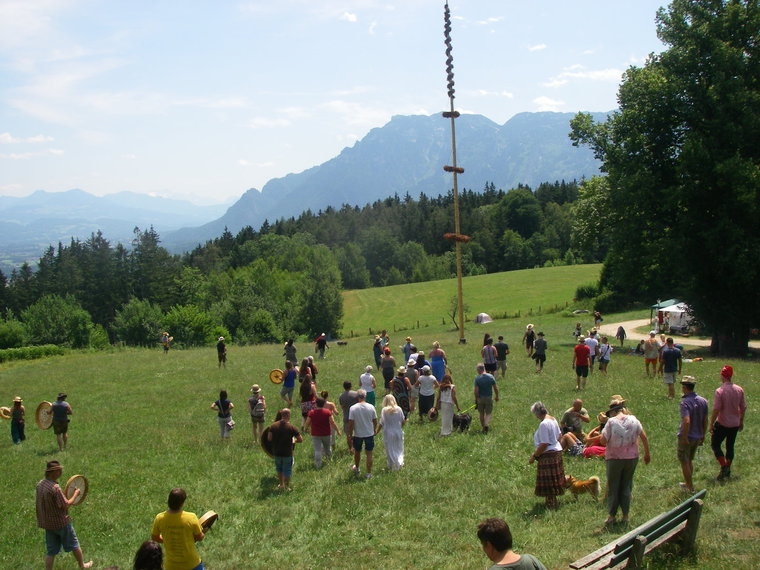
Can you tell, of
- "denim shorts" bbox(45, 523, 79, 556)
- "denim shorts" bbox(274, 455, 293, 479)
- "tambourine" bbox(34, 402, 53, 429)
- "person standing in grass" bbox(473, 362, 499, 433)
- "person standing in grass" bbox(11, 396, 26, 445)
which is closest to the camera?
"denim shorts" bbox(45, 523, 79, 556)

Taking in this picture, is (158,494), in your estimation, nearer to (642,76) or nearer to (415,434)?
(415,434)

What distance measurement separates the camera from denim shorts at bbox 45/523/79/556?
1033 cm

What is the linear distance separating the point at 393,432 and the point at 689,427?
6214 mm

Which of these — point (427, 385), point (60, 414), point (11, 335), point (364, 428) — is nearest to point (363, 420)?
point (364, 428)

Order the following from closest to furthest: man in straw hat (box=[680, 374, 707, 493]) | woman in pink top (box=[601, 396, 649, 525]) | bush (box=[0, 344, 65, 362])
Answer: woman in pink top (box=[601, 396, 649, 525]), man in straw hat (box=[680, 374, 707, 493]), bush (box=[0, 344, 65, 362])

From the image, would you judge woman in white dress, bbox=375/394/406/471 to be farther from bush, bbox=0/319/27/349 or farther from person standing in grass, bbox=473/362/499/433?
bush, bbox=0/319/27/349

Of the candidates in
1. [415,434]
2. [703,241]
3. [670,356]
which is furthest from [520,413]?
[703,241]

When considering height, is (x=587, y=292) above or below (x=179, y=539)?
below

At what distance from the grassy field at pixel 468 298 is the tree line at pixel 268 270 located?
647 centimetres

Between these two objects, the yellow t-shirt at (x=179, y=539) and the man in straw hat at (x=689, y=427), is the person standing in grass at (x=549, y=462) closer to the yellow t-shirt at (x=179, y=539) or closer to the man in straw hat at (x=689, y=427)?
the man in straw hat at (x=689, y=427)

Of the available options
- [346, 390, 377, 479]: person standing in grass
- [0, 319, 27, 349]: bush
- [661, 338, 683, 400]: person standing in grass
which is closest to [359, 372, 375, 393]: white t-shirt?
[346, 390, 377, 479]: person standing in grass

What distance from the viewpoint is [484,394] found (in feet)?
54.6

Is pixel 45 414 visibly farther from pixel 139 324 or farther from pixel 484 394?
pixel 139 324

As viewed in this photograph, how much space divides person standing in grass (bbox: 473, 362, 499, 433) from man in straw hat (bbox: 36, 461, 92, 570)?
A: 9.71 metres
